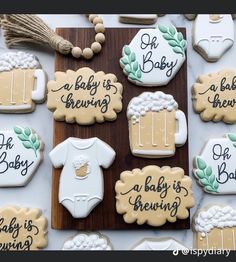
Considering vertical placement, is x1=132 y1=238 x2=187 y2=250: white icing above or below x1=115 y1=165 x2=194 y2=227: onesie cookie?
below

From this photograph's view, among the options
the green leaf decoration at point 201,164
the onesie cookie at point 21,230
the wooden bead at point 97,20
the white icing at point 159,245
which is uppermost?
the wooden bead at point 97,20

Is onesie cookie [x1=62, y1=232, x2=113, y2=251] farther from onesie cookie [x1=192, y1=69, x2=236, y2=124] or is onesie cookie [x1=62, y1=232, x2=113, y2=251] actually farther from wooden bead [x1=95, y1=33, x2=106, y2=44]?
wooden bead [x1=95, y1=33, x2=106, y2=44]

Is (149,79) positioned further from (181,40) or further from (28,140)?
(28,140)

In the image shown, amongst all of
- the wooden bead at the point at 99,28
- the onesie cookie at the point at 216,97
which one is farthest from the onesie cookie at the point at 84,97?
the onesie cookie at the point at 216,97

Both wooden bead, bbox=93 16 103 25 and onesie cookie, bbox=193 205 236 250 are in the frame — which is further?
wooden bead, bbox=93 16 103 25

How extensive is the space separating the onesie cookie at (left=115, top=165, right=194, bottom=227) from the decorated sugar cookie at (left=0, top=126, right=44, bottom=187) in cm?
30

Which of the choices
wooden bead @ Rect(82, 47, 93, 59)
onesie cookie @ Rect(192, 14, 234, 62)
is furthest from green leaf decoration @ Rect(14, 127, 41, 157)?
onesie cookie @ Rect(192, 14, 234, 62)

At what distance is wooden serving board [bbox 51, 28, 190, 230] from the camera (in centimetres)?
133

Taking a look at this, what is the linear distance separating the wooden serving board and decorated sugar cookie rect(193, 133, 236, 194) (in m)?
0.06

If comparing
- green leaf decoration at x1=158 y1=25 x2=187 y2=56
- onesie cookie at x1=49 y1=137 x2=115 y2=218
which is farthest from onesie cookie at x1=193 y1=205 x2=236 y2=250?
green leaf decoration at x1=158 y1=25 x2=187 y2=56

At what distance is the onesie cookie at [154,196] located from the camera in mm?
1298

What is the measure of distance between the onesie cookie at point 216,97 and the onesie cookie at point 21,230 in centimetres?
67

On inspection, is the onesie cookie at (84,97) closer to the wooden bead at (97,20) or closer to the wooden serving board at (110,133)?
the wooden serving board at (110,133)

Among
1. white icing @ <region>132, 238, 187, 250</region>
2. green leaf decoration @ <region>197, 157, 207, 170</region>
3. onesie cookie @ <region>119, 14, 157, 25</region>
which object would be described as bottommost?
white icing @ <region>132, 238, 187, 250</region>
